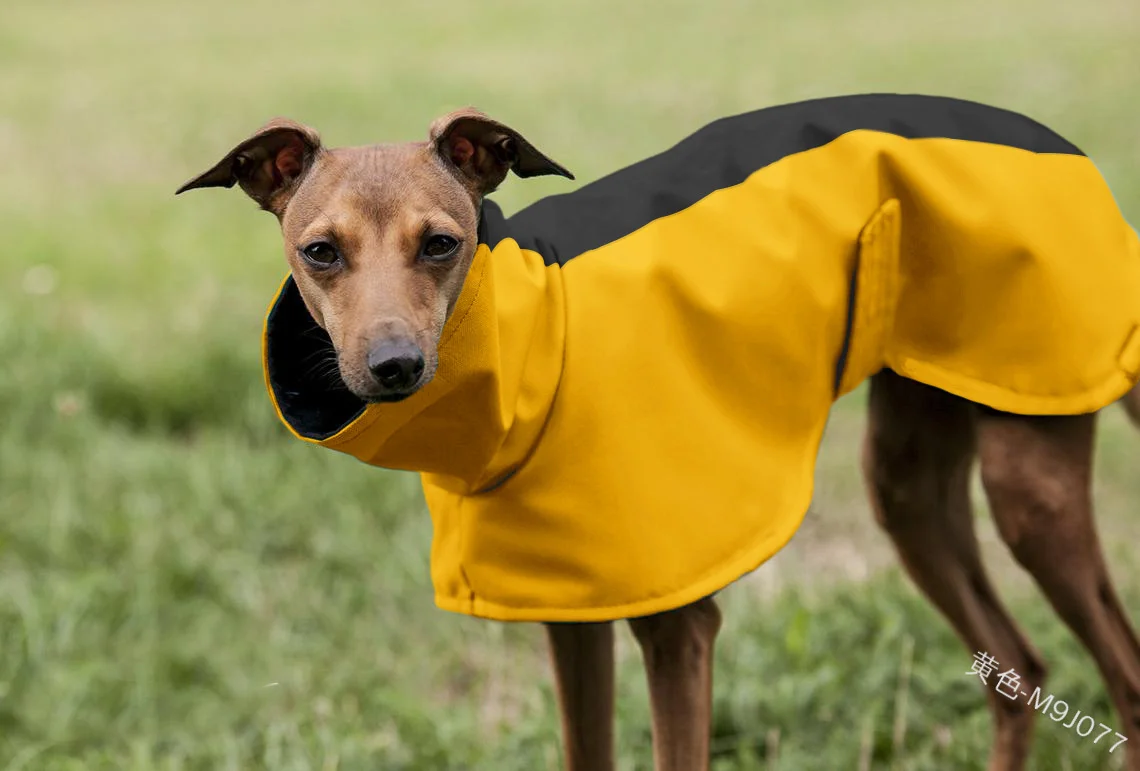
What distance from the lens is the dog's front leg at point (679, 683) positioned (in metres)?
2.57

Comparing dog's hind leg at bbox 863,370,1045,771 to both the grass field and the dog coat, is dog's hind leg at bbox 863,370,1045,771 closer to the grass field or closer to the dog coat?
the grass field

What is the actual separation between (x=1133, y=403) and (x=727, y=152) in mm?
1177

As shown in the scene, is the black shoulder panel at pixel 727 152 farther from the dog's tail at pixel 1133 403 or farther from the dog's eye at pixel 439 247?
the dog's tail at pixel 1133 403

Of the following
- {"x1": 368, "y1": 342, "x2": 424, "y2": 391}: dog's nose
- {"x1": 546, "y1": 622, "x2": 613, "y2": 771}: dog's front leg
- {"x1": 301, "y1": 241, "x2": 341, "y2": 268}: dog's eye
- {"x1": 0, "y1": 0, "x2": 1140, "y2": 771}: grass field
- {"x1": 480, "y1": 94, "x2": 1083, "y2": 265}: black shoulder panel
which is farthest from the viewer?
{"x1": 0, "y1": 0, "x2": 1140, "y2": 771}: grass field

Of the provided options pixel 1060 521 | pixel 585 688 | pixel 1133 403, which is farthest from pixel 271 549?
pixel 1133 403

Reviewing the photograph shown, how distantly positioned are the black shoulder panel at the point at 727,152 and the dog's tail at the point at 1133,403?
0.59 metres

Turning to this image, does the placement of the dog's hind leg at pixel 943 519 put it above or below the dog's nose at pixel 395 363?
below

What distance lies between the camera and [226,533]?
4422 mm

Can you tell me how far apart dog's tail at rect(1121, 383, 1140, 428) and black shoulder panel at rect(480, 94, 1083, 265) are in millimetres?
591

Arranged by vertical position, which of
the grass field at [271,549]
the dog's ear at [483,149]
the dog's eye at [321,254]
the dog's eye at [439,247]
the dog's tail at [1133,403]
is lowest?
the grass field at [271,549]

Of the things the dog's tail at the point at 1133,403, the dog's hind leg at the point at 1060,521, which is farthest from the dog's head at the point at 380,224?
the dog's tail at the point at 1133,403

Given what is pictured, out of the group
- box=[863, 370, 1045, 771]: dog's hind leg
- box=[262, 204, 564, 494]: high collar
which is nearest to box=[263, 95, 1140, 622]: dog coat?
box=[262, 204, 564, 494]: high collar

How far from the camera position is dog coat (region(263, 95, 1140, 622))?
2.36 m

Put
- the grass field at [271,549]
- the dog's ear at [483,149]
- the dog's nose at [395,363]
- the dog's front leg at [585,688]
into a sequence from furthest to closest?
1. the grass field at [271,549]
2. the dog's front leg at [585,688]
3. the dog's ear at [483,149]
4. the dog's nose at [395,363]
